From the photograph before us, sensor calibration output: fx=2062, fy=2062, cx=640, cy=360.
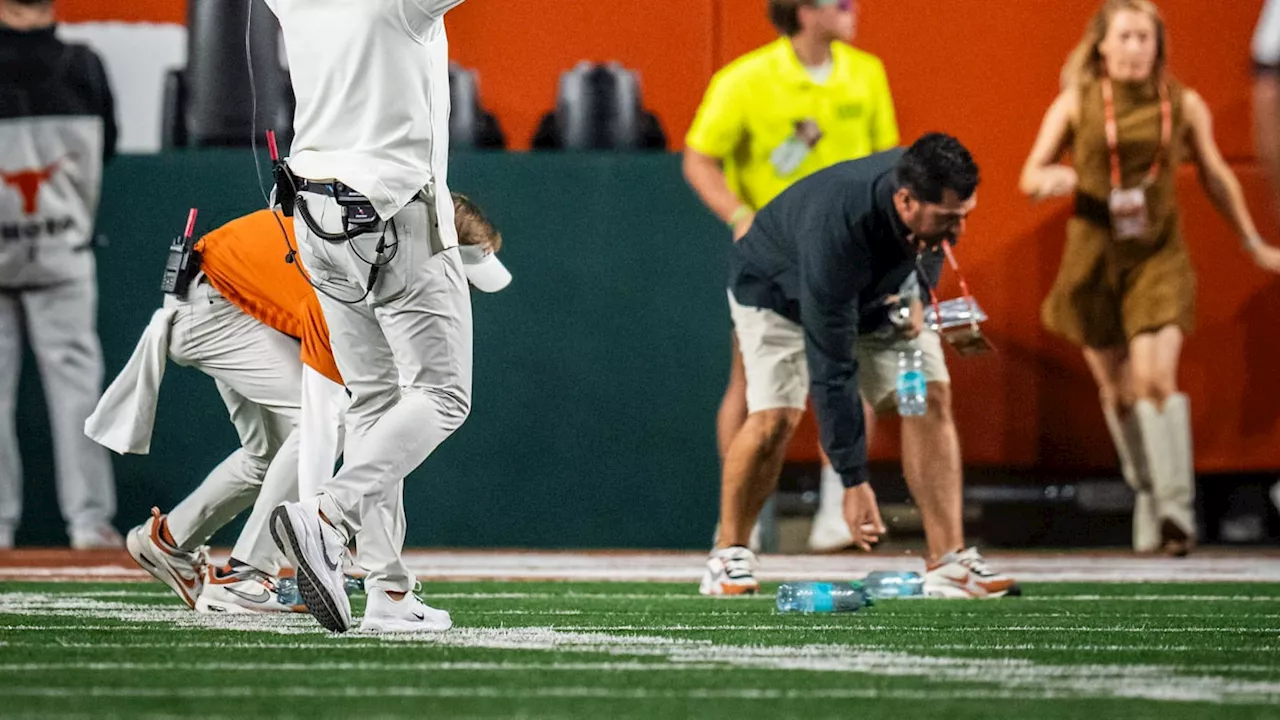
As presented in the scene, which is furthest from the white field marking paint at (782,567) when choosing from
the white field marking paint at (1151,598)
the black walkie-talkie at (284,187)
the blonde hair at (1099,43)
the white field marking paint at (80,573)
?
the black walkie-talkie at (284,187)

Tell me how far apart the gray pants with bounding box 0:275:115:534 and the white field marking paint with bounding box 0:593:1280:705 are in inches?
155

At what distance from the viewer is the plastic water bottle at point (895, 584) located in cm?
698

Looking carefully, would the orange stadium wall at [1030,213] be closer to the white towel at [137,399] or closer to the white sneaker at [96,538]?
the white sneaker at [96,538]

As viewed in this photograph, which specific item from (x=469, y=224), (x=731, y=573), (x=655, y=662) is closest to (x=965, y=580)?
(x=731, y=573)

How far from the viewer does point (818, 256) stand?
243 inches

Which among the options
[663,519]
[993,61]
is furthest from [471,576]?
[993,61]

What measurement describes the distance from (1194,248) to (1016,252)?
0.86 meters

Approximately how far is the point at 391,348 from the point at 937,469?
2593mm

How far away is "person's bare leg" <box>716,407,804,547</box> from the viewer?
716 cm

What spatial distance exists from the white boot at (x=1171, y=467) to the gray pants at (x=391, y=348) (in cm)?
505

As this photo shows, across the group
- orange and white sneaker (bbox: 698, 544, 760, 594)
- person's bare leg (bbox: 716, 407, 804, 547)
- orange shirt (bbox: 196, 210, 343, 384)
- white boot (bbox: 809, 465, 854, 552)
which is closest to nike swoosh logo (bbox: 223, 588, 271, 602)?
orange shirt (bbox: 196, 210, 343, 384)

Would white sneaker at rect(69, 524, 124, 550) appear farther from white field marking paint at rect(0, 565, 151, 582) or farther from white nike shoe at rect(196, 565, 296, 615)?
white nike shoe at rect(196, 565, 296, 615)

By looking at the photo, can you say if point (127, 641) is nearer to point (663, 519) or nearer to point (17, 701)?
point (17, 701)

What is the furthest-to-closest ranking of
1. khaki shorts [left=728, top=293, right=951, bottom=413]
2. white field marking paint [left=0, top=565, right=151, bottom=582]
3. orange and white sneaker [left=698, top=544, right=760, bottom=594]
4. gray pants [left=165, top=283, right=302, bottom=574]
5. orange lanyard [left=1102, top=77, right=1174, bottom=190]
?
orange lanyard [left=1102, top=77, right=1174, bottom=190] → white field marking paint [left=0, top=565, right=151, bottom=582] → khaki shorts [left=728, top=293, right=951, bottom=413] → orange and white sneaker [left=698, top=544, right=760, bottom=594] → gray pants [left=165, top=283, right=302, bottom=574]
